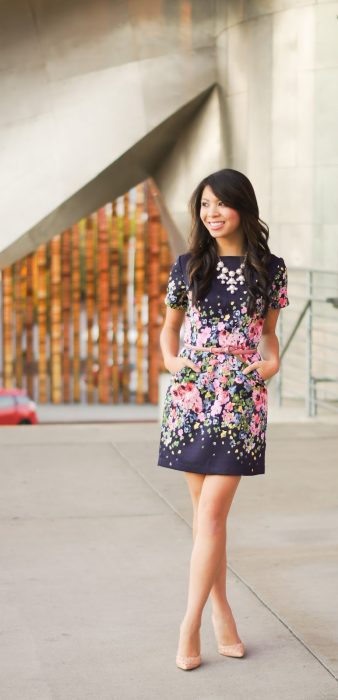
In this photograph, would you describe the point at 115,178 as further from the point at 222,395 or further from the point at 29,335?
the point at 29,335

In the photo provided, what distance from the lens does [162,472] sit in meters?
7.22

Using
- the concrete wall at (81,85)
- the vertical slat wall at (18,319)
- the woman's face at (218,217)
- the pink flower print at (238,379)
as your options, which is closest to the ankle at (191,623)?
the pink flower print at (238,379)

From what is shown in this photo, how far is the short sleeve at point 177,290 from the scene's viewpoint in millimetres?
3889

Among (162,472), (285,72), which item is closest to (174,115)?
(285,72)

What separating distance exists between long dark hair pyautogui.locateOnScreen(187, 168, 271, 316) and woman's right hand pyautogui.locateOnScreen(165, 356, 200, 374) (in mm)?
190

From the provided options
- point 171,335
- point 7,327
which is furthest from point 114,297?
point 171,335

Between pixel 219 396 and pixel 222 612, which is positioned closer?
pixel 219 396

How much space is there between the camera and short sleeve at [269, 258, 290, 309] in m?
3.86

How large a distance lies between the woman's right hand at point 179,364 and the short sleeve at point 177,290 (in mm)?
186

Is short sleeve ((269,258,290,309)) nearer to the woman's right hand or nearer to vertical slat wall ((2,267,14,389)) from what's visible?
the woman's right hand

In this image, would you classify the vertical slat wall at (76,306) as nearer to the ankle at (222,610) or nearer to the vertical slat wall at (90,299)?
the vertical slat wall at (90,299)

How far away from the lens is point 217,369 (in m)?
3.77

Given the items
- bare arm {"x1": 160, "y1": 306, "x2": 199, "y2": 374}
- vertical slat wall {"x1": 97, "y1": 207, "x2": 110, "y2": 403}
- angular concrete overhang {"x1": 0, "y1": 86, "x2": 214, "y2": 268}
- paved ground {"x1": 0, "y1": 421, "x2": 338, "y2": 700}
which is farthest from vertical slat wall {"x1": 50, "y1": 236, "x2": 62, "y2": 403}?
bare arm {"x1": 160, "y1": 306, "x2": 199, "y2": 374}

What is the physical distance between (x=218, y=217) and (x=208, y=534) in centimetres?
101
